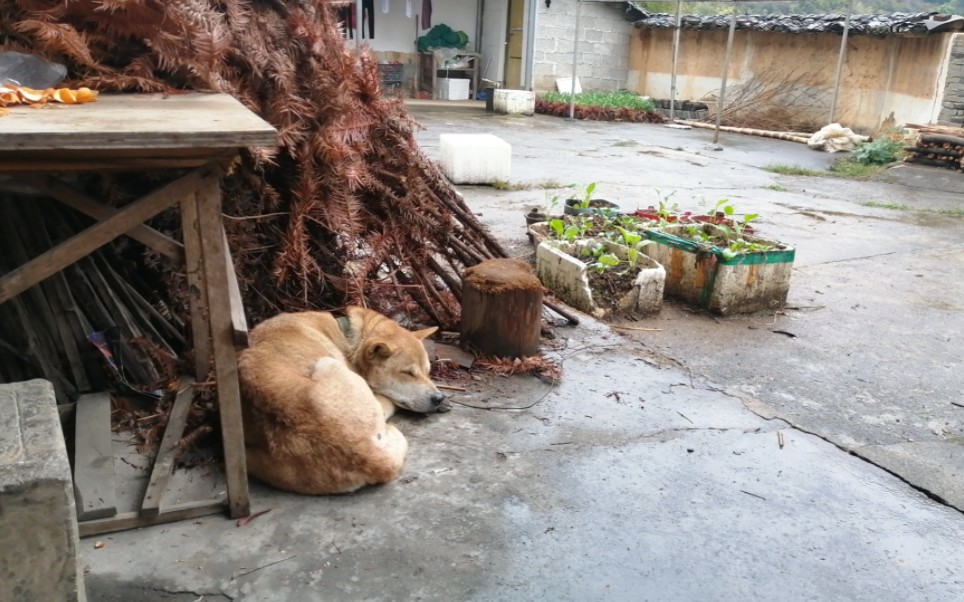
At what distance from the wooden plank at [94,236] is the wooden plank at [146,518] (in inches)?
37.1

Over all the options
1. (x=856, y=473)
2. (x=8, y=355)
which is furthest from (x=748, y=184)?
(x=8, y=355)

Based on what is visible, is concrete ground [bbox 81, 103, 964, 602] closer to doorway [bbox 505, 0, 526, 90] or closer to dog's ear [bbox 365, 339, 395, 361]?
dog's ear [bbox 365, 339, 395, 361]

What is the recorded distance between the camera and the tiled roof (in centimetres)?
1609

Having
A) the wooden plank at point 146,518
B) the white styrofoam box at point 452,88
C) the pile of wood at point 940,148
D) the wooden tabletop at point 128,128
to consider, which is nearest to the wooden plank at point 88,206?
the wooden tabletop at point 128,128

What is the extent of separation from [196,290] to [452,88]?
20203 mm

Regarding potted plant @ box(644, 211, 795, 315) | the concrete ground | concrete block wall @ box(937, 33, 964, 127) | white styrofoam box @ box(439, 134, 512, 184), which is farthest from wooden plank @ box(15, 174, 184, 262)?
concrete block wall @ box(937, 33, 964, 127)

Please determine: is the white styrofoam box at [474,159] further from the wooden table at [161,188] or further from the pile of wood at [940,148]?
the pile of wood at [940,148]

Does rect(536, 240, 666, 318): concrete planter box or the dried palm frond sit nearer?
the dried palm frond

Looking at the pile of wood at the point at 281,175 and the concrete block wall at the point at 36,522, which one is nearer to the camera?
the concrete block wall at the point at 36,522

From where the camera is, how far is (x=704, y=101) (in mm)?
22859

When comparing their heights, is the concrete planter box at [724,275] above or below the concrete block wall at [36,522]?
below

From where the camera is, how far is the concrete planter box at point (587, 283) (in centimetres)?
601

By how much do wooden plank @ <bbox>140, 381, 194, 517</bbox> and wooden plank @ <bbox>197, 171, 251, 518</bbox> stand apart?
0.31 metres

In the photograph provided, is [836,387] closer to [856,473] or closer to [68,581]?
[856,473]
